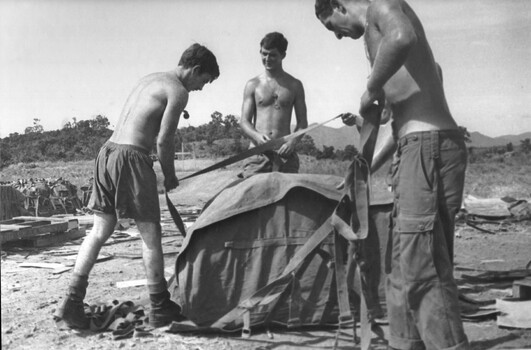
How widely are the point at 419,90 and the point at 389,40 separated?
0.36 metres

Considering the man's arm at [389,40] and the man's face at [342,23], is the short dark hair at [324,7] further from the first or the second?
the man's arm at [389,40]

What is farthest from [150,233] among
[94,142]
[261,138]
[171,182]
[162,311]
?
[94,142]

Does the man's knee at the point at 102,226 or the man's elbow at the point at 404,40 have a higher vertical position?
the man's elbow at the point at 404,40

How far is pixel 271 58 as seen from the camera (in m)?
5.45

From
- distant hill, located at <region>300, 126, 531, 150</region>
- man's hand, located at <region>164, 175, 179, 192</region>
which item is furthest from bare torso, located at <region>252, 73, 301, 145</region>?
distant hill, located at <region>300, 126, 531, 150</region>

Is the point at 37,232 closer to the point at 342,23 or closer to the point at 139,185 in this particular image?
the point at 139,185

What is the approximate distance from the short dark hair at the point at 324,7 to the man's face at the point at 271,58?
2202 mm

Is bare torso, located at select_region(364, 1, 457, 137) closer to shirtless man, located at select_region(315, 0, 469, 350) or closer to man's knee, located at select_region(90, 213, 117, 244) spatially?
shirtless man, located at select_region(315, 0, 469, 350)

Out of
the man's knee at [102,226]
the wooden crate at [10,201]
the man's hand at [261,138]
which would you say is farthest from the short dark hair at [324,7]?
the wooden crate at [10,201]

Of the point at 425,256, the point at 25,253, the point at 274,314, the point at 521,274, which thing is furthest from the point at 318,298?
the point at 25,253

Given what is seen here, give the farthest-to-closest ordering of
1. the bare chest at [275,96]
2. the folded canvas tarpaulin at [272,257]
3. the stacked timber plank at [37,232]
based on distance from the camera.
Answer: the stacked timber plank at [37,232] → the bare chest at [275,96] → the folded canvas tarpaulin at [272,257]

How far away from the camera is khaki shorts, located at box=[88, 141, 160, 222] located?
13.5 feet

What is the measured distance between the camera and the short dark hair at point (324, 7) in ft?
10.5

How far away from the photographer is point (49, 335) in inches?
153
